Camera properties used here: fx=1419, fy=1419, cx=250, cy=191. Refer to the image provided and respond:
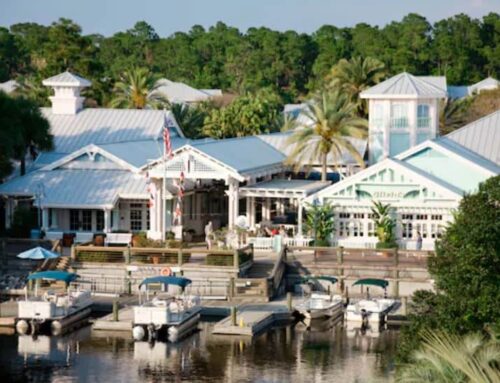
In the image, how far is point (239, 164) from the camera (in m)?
65.8

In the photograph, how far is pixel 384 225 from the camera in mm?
61219

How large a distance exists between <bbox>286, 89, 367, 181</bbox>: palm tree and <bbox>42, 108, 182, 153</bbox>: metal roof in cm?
1073

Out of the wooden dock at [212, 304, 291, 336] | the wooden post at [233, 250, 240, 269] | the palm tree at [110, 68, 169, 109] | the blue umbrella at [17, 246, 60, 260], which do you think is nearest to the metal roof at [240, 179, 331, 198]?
the wooden post at [233, 250, 240, 269]

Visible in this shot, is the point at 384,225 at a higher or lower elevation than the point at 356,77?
lower

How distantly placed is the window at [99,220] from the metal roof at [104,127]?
9230mm

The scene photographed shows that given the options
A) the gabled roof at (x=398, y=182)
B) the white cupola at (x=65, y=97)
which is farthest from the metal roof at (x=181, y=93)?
the gabled roof at (x=398, y=182)

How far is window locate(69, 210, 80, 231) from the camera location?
66375 mm

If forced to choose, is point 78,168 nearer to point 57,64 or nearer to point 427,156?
point 427,156

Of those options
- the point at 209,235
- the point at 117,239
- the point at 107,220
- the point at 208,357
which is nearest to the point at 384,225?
the point at 209,235

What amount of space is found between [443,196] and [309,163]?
1057cm

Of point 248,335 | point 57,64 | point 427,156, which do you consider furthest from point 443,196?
point 57,64

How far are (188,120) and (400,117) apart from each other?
762 inches

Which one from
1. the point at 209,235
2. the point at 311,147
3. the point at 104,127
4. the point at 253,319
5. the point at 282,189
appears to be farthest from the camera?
the point at 104,127

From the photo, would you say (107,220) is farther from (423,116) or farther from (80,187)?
(423,116)
